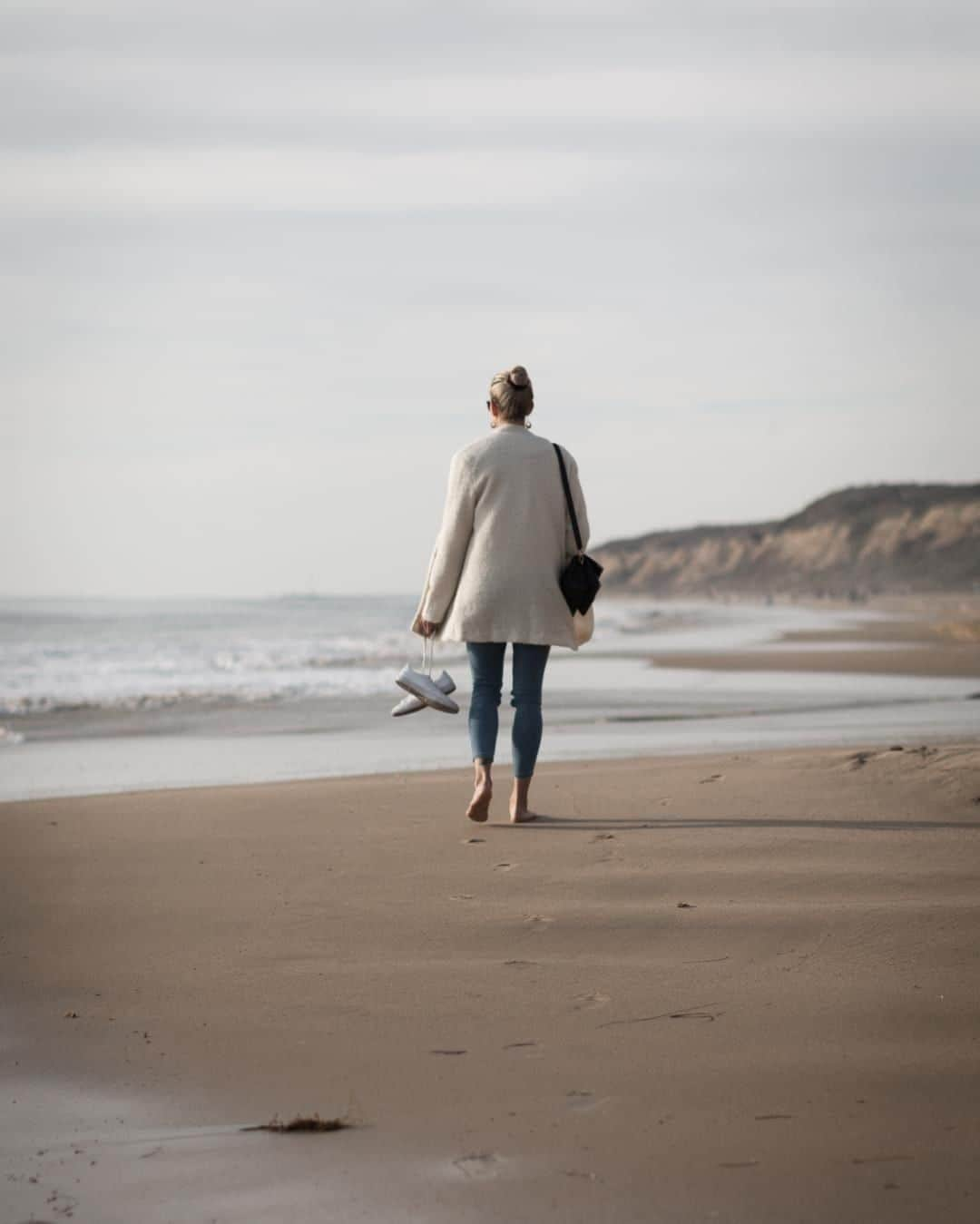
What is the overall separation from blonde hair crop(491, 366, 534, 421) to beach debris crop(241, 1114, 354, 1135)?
3755 millimetres

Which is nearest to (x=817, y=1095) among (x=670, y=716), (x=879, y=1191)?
(x=879, y=1191)

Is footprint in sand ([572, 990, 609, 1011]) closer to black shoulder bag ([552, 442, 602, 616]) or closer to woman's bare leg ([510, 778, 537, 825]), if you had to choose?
woman's bare leg ([510, 778, 537, 825])

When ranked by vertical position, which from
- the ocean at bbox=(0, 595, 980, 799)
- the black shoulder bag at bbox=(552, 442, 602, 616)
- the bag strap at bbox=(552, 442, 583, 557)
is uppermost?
the bag strap at bbox=(552, 442, 583, 557)

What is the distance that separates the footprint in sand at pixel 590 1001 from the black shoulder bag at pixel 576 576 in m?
2.54

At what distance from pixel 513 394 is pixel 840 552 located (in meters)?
121

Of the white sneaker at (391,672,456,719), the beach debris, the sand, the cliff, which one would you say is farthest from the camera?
the cliff

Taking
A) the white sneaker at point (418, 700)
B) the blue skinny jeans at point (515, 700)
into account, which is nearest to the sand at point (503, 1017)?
the blue skinny jeans at point (515, 700)

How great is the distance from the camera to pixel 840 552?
402 feet

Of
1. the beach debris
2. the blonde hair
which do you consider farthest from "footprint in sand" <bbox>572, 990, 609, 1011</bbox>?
the blonde hair

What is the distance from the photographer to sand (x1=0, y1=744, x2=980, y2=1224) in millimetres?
2281

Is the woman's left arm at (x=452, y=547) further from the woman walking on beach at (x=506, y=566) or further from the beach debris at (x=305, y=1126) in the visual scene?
the beach debris at (x=305, y=1126)

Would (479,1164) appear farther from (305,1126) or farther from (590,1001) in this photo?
(590,1001)

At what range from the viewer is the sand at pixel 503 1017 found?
2281 millimetres

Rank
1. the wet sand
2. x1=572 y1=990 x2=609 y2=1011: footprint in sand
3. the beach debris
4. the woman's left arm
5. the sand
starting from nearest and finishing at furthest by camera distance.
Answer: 1. the sand
2. the beach debris
3. x1=572 y1=990 x2=609 y2=1011: footprint in sand
4. the woman's left arm
5. the wet sand
